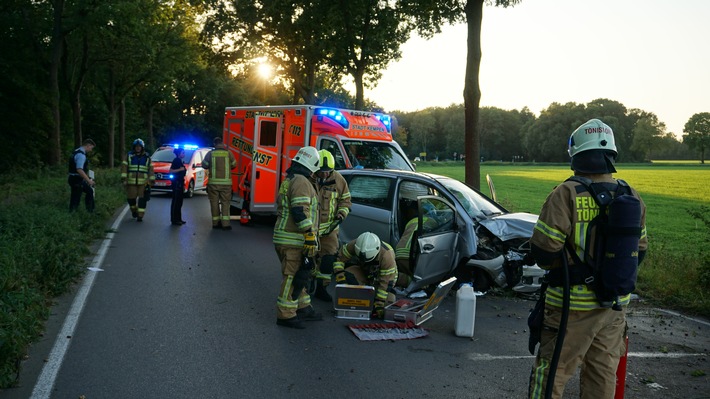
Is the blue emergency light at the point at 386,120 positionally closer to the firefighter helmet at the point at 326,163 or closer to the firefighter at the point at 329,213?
the firefighter at the point at 329,213

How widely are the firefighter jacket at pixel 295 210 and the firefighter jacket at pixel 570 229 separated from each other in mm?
3129

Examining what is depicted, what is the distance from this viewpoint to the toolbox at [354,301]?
7.16 meters

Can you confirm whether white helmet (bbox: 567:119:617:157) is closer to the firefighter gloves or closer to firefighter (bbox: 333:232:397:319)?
the firefighter gloves

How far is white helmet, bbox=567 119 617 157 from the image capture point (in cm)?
398

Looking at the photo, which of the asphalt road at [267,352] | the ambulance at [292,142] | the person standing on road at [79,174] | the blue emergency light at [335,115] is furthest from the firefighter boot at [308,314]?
the person standing on road at [79,174]

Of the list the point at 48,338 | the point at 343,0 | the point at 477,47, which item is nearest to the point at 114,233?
the point at 48,338

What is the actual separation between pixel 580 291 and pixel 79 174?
12.0 m

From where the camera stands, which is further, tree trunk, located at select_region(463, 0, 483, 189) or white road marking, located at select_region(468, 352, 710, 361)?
tree trunk, located at select_region(463, 0, 483, 189)

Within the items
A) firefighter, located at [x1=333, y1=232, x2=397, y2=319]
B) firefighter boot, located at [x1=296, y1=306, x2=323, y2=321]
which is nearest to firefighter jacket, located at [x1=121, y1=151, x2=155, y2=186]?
firefighter, located at [x1=333, y1=232, x2=397, y2=319]

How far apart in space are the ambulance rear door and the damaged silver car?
5.59 metres

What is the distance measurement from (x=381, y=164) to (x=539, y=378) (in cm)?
976

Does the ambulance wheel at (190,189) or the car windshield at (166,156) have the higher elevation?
the car windshield at (166,156)

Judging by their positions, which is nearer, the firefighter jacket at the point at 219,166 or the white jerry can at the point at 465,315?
the white jerry can at the point at 465,315

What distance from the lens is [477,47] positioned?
1424 cm
